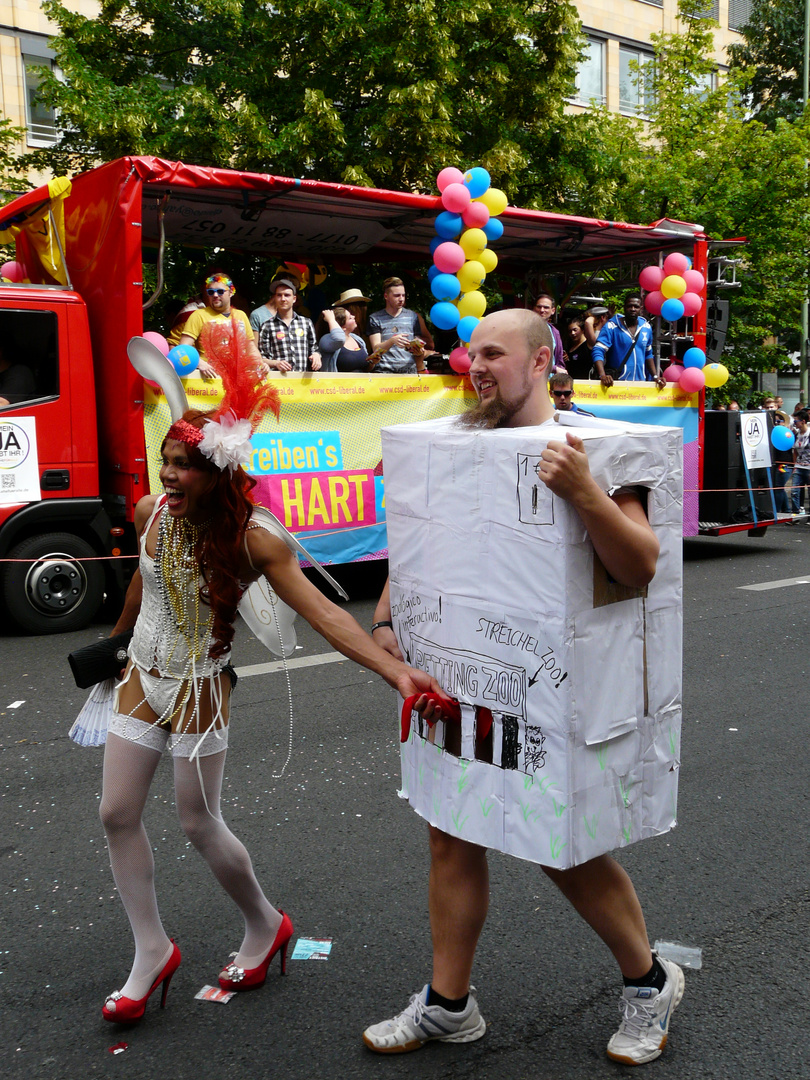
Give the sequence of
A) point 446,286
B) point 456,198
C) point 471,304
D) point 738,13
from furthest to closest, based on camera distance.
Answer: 1. point 738,13
2. point 471,304
3. point 446,286
4. point 456,198

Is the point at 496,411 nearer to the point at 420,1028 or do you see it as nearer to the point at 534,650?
the point at 534,650

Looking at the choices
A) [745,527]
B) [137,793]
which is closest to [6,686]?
[137,793]

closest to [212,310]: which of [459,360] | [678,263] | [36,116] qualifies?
[459,360]

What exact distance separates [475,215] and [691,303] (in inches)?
130

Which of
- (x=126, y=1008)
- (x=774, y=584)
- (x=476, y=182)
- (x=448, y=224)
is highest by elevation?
(x=476, y=182)

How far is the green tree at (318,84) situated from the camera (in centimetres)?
1374

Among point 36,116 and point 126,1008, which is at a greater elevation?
point 36,116

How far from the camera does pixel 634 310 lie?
40.0 feet

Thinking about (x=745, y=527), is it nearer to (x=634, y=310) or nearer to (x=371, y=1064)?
(x=634, y=310)

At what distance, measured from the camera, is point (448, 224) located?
9344 mm

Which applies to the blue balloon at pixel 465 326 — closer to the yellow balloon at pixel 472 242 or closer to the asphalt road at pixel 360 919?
the yellow balloon at pixel 472 242

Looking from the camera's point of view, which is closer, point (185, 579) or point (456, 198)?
point (185, 579)

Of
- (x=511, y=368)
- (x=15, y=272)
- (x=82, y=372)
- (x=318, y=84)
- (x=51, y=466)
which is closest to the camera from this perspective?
(x=511, y=368)

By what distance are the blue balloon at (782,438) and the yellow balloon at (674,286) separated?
204cm
